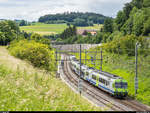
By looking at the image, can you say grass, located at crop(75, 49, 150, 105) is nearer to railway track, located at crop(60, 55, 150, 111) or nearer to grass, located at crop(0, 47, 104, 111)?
railway track, located at crop(60, 55, 150, 111)

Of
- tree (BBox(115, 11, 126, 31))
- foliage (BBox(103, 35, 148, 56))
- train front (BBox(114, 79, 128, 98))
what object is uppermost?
tree (BBox(115, 11, 126, 31))

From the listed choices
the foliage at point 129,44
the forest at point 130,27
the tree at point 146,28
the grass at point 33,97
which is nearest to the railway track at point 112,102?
the grass at point 33,97

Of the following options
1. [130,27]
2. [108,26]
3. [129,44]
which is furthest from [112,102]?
[108,26]

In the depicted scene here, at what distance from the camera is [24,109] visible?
1308 centimetres

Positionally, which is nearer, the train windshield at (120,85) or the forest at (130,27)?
the train windshield at (120,85)

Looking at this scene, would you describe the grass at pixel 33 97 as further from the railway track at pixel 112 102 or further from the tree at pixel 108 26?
the tree at pixel 108 26

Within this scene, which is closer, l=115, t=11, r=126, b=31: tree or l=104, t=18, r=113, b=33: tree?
l=115, t=11, r=126, b=31: tree

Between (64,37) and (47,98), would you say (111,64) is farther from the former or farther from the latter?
(64,37)

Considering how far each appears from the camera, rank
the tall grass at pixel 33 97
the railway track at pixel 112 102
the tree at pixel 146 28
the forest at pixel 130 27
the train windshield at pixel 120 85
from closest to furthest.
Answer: the tall grass at pixel 33 97 → the railway track at pixel 112 102 → the train windshield at pixel 120 85 → the forest at pixel 130 27 → the tree at pixel 146 28

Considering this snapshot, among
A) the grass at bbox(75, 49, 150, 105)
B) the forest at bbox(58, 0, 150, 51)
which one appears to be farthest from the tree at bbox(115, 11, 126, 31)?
the grass at bbox(75, 49, 150, 105)

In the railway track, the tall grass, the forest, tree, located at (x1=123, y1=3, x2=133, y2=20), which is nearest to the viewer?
the tall grass

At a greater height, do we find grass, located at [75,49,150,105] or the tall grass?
the tall grass

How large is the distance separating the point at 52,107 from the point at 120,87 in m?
17.3

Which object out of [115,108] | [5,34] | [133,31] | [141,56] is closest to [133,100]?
[115,108]
